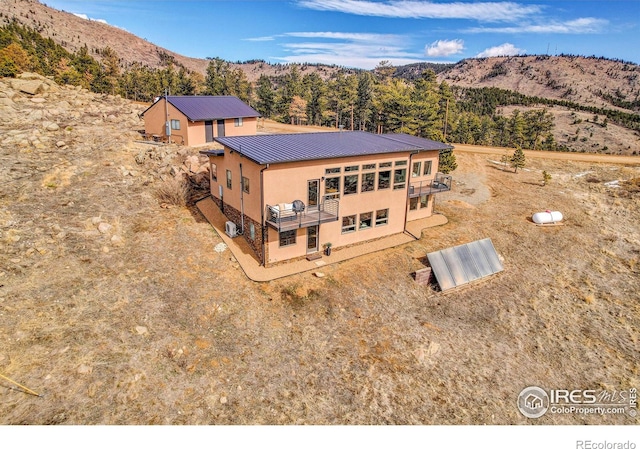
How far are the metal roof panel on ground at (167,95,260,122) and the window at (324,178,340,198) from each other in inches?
923

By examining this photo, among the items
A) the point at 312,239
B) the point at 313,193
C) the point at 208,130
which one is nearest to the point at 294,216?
the point at 313,193

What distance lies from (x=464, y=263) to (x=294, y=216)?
12.9 m

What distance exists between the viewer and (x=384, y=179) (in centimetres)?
2866

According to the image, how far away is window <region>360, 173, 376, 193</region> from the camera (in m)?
27.4

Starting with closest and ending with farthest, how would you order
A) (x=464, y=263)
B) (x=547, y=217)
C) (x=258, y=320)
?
(x=258, y=320) < (x=464, y=263) < (x=547, y=217)

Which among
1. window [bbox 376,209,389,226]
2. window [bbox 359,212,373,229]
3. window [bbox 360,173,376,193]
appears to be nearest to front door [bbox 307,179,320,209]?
window [bbox 360,173,376,193]

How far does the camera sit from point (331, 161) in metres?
25.3

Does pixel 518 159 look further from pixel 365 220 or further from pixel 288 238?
pixel 288 238

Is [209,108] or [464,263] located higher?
[209,108]

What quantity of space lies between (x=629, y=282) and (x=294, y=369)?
26676 millimetres

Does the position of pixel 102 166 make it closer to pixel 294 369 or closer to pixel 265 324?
pixel 265 324

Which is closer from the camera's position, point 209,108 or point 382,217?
point 382,217

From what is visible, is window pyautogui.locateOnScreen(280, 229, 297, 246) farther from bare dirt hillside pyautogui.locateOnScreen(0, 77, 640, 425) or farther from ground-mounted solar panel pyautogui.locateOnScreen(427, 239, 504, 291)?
ground-mounted solar panel pyautogui.locateOnScreen(427, 239, 504, 291)

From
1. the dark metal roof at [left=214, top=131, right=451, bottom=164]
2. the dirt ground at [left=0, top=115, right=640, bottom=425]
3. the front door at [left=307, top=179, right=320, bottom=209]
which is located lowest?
the dirt ground at [left=0, top=115, right=640, bottom=425]
